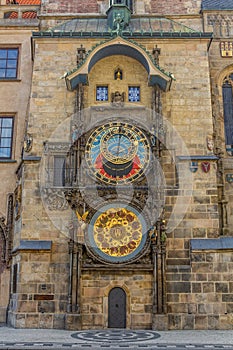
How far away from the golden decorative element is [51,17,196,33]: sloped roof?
707 centimetres

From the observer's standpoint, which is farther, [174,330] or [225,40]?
[225,40]

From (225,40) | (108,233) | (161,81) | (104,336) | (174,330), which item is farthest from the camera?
(225,40)

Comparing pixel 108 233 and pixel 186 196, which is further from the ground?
pixel 186 196

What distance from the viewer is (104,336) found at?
11.5 meters

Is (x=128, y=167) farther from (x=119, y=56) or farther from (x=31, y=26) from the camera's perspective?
(x=31, y=26)

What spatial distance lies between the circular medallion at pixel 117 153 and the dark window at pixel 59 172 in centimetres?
86

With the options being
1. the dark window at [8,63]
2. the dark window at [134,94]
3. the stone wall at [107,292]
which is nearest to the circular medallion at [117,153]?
the dark window at [134,94]

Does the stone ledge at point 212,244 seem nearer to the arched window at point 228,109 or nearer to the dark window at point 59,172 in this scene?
the arched window at point 228,109

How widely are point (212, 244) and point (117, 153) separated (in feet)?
13.5

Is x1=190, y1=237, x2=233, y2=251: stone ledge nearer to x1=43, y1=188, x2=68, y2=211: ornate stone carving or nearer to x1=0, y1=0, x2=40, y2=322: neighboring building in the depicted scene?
x1=43, y1=188, x2=68, y2=211: ornate stone carving

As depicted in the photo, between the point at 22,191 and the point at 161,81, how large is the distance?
586cm

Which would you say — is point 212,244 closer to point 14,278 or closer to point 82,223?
point 82,223

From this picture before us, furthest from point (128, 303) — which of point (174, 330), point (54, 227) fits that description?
point (54, 227)

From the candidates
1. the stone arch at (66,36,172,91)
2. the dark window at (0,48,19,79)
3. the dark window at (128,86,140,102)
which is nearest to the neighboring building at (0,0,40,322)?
the dark window at (0,48,19,79)
